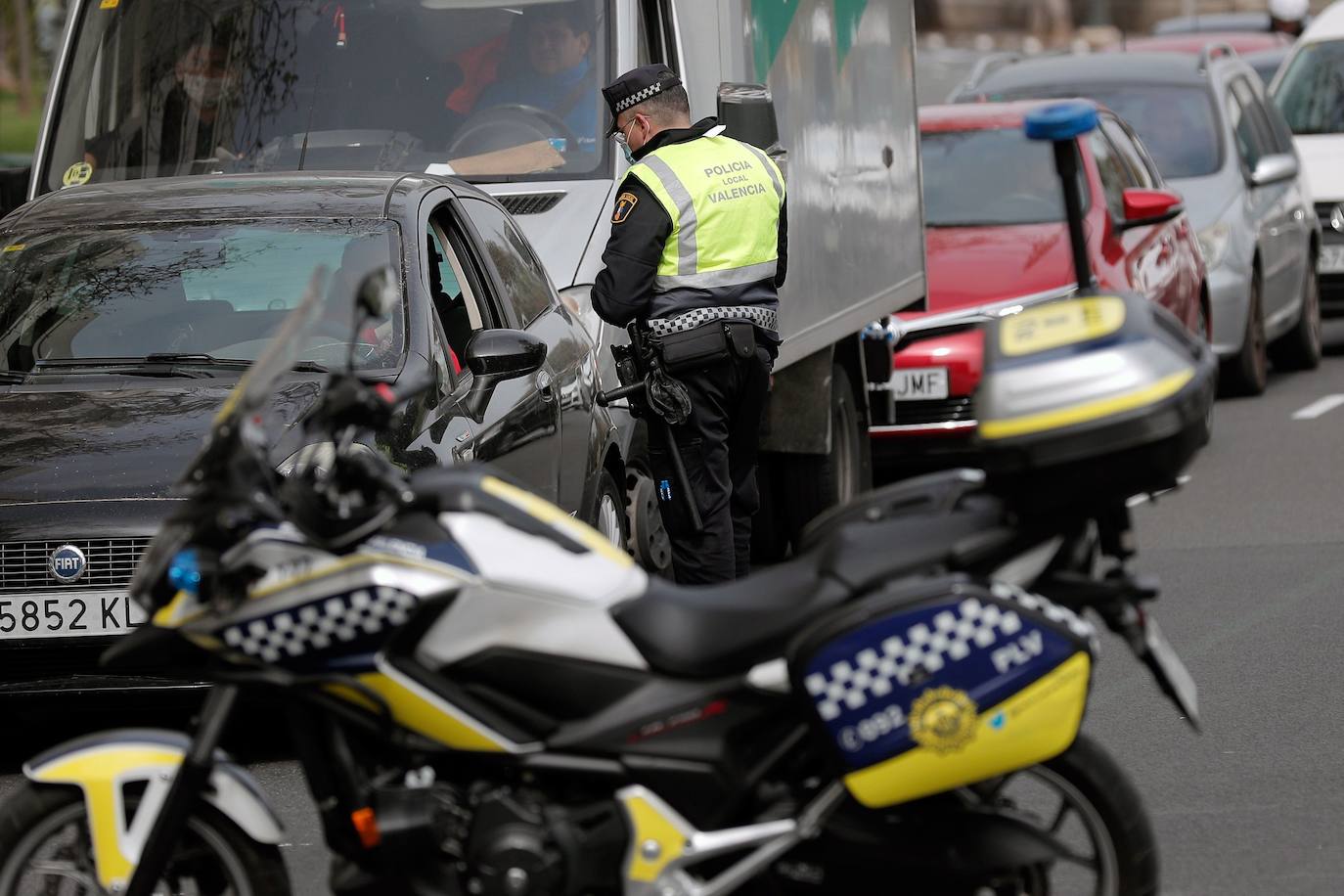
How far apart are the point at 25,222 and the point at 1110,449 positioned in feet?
15.6

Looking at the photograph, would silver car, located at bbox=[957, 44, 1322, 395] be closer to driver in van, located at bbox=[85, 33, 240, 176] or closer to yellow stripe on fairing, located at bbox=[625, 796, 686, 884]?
driver in van, located at bbox=[85, 33, 240, 176]

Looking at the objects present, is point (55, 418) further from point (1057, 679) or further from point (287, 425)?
point (1057, 679)

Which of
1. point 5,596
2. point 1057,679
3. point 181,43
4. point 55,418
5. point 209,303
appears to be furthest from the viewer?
point 181,43

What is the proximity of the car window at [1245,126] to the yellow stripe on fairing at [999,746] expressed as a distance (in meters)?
10.9

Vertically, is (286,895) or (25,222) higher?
(25,222)

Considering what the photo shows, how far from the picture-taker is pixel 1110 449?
4.00 meters

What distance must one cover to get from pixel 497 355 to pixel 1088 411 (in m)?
2.97

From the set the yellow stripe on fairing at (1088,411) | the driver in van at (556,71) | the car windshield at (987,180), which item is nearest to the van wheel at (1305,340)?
the car windshield at (987,180)

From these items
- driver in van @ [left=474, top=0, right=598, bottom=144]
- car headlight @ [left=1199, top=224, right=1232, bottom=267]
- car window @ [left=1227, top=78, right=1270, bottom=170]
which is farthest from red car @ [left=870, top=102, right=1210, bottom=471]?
driver in van @ [left=474, top=0, right=598, bottom=144]

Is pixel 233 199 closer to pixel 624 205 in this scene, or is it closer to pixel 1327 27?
pixel 624 205

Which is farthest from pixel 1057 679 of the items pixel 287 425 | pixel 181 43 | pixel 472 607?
pixel 181 43

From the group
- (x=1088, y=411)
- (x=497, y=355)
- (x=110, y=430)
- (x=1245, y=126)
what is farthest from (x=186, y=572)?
(x=1245, y=126)

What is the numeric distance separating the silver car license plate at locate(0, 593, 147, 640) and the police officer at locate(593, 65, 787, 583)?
2002 mm

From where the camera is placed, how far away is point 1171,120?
48.1 ft
